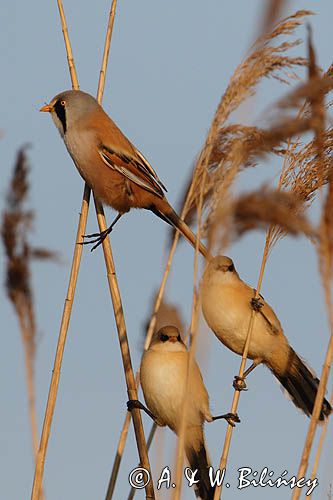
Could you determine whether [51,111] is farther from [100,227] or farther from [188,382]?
[188,382]

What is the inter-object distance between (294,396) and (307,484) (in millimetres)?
1154

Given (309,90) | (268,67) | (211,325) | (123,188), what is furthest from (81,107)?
(309,90)

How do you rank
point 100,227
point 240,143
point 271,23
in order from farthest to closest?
1. point 100,227
2. point 240,143
3. point 271,23

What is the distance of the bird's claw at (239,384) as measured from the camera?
2953 millimetres

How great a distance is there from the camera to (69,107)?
3.77 metres

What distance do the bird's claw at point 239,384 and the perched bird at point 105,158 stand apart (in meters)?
0.94

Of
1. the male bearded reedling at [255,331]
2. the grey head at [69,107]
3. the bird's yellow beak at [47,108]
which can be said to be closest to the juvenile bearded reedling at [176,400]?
the male bearded reedling at [255,331]

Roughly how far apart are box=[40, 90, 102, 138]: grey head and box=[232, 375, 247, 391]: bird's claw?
142cm

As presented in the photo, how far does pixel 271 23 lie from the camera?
6.56ft

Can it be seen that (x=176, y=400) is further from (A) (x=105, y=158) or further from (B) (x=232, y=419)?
(A) (x=105, y=158)

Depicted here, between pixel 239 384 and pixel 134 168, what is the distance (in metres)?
1.49

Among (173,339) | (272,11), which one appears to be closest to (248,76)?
(272,11)

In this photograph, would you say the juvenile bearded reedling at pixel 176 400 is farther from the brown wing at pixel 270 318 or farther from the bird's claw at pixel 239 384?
the brown wing at pixel 270 318

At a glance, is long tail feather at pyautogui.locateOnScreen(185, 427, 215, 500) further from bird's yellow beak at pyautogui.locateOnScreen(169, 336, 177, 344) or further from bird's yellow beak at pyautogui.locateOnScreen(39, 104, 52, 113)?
bird's yellow beak at pyautogui.locateOnScreen(39, 104, 52, 113)
